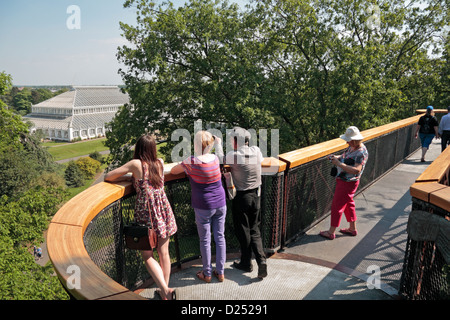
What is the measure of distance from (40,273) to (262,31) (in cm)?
1663

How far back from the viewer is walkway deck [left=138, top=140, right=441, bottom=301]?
350 centimetres

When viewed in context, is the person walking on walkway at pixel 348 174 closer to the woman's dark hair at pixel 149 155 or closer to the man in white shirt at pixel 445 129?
the woman's dark hair at pixel 149 155

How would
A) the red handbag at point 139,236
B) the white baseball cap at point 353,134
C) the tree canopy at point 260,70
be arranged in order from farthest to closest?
the tree canopy at point 260,70 < the white baseball cap at point 353,134 < the red handbag at point 139,236

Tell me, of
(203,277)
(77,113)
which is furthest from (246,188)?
(77,113)

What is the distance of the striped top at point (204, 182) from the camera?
336cm

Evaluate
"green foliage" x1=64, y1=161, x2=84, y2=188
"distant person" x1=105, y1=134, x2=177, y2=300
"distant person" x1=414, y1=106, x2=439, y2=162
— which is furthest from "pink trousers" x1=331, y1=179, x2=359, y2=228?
"green foliage" x1=64, y1=161, x2=84, y2=188

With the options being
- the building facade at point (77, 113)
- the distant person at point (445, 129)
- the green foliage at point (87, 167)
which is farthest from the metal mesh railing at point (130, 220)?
the building facade at point (77, 113)

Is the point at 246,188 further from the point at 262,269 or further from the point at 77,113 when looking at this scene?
the point at 77,113

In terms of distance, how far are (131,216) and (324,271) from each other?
2181 millimetres

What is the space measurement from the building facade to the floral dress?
9470 centimetres

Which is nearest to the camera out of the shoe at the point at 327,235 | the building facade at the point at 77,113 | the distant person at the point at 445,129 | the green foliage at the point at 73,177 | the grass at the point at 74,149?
the shoe at the point at 327,235

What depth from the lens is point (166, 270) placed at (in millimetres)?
3365

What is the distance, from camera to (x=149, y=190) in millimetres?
3082
